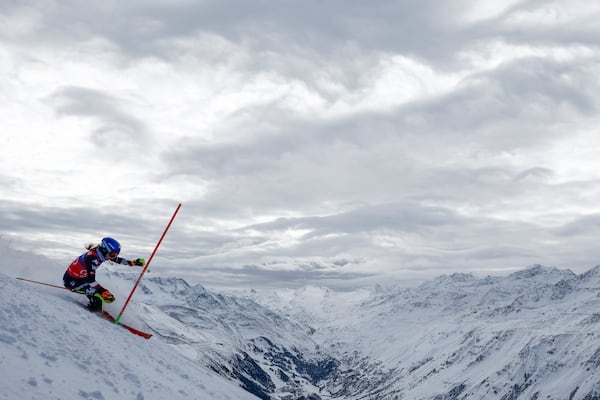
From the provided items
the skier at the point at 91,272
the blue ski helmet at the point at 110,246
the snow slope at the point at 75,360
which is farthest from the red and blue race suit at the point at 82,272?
the snow slope at the point at 75,360

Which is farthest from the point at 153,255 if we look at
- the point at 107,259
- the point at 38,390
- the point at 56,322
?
the point at 38,390

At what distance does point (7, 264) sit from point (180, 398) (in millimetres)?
13082

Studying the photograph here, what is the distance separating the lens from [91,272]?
2181 cm

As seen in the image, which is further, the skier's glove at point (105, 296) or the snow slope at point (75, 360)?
the skier's glove at point (105, 296)

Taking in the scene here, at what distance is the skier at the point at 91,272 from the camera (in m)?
21.6

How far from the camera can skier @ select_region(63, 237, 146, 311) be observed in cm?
2158

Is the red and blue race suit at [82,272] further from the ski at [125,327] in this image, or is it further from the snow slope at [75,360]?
the ski at [125,327]

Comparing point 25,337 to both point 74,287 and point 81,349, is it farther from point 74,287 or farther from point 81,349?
point 74,287

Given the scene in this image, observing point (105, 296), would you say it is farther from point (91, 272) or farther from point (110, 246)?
point (110, 246)

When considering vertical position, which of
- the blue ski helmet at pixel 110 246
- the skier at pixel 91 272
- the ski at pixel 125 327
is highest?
the blue ski helmet at pixel 110 246

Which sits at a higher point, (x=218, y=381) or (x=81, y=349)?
(x=81, y=349)

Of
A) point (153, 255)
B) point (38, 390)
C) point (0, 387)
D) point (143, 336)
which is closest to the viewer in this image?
point (0, 387)

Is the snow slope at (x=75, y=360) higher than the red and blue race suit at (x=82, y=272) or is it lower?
lower

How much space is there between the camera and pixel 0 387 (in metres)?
10.6
